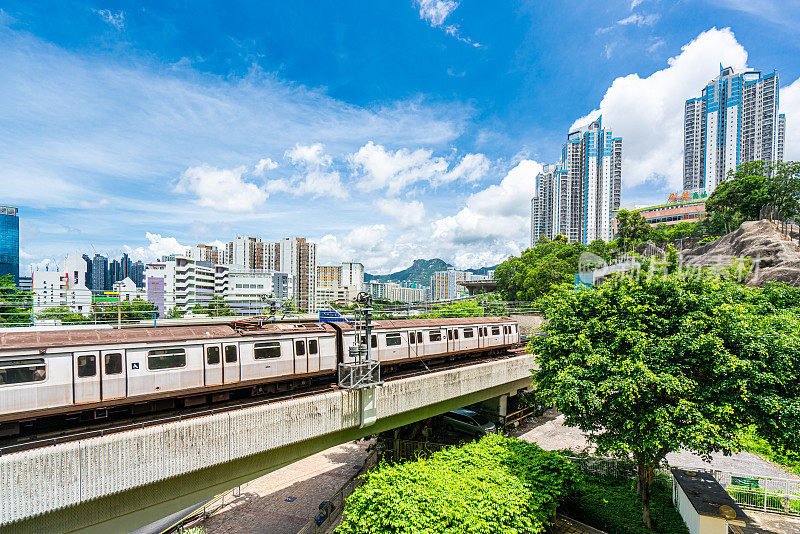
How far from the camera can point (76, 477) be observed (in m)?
7.57

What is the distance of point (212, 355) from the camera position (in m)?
11.5

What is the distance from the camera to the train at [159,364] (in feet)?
28.2

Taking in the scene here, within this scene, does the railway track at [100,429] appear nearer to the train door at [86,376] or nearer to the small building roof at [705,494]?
the train door at [86,376]

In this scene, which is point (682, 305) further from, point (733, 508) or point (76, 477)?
point (76, 477)

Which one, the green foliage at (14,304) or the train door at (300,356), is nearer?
the green foliage at (14,304)

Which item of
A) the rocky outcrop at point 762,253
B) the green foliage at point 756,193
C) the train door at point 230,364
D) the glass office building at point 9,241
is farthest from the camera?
the glass office building at point 9,241

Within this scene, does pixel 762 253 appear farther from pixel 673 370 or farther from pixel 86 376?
A: pixel 86 376

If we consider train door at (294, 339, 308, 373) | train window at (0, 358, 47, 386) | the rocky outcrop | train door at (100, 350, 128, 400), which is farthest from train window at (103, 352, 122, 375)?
the rocky outcrop

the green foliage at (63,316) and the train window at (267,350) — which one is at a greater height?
the green foliage at (63,316)

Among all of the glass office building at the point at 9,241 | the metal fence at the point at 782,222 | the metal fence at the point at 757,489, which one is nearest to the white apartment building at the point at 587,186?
the metal fence at the point at 782,222

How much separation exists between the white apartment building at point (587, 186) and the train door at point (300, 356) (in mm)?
126418

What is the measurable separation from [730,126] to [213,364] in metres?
153

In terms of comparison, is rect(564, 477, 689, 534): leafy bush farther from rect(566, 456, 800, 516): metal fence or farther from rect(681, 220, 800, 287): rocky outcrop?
rect(681, 220, 800, 287): rocky outcrop

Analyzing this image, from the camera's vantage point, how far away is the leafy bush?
12469 mm
